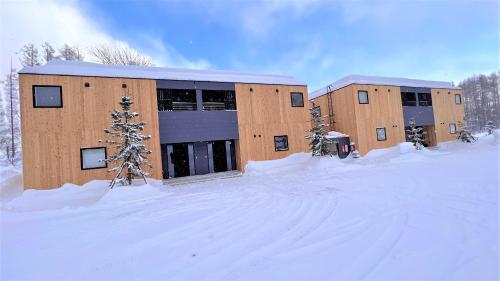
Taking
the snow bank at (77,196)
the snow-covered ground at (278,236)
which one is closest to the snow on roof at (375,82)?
the snow-covered ground at (278,236)

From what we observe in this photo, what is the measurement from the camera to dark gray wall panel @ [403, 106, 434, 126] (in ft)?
65.4

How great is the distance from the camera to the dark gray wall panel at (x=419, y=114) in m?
19.9

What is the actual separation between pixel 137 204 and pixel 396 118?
62.9 ft

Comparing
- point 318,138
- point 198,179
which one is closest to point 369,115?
point 318,138

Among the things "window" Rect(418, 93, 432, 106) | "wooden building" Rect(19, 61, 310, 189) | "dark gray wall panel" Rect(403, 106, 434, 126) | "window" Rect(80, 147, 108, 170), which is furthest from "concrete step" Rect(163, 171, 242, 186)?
"window" Rect(418, 93, 432, 106)

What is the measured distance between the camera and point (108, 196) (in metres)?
8.26

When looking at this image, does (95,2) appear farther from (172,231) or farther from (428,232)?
(428,232)

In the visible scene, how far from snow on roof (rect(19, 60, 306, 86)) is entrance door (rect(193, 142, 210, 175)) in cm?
373

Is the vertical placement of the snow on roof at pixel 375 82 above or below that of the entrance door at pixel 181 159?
above

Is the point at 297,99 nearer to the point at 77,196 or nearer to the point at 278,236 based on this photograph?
the point at 77,196

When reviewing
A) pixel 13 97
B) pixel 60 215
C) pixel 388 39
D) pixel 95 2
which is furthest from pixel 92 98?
pixel 13 97

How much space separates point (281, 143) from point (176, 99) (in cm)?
678

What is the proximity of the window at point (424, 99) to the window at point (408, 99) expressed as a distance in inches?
28.1

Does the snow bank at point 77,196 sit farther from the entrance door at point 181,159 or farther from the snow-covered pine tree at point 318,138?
the snow-covered pine tree at point 318,138
